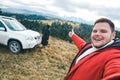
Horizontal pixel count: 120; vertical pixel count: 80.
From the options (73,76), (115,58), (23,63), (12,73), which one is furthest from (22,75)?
(115,58)

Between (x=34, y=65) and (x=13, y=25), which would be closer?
(x=34, y=65)

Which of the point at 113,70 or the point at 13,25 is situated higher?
the point at 113,70

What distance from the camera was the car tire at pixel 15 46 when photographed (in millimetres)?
11695

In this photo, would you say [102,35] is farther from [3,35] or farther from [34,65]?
[3,35]

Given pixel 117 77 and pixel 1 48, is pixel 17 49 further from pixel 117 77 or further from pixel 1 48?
pixel 117 77

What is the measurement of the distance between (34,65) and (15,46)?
5.43ft

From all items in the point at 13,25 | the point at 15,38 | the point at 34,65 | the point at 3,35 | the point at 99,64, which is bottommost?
the point at 34,65

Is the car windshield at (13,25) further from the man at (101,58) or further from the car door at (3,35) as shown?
the man at (101,58)

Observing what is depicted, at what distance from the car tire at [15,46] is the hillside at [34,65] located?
24 centimetres

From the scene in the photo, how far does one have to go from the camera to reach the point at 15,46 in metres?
11.8

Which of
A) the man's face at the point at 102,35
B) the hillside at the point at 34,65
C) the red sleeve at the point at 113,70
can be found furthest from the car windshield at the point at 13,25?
the red sleeve at the point at 113,70

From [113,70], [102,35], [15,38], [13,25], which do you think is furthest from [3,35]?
[113,70]

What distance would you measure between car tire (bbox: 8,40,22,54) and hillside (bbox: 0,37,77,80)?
0.24m

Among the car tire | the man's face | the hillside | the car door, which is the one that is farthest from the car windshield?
the man's face
